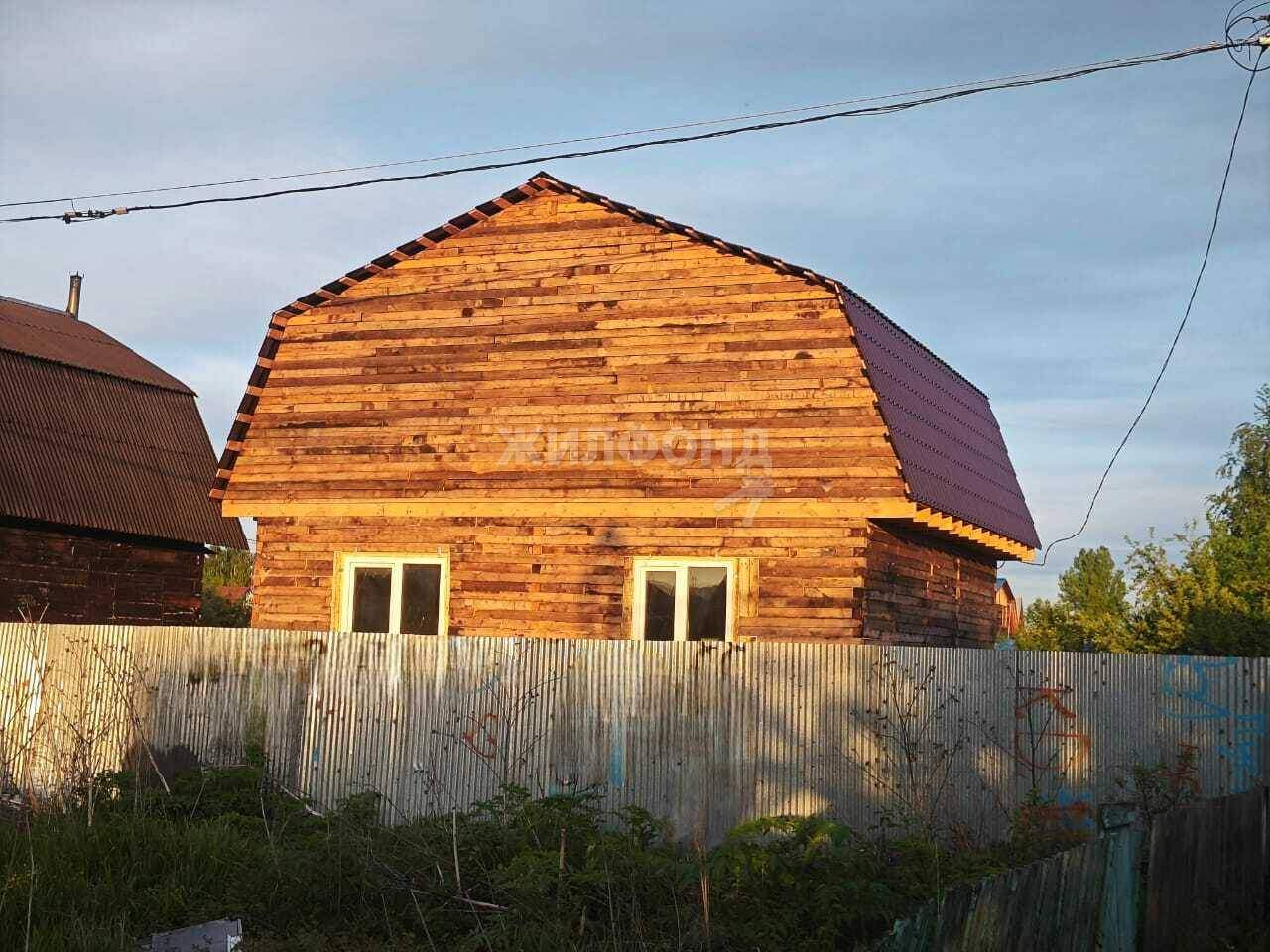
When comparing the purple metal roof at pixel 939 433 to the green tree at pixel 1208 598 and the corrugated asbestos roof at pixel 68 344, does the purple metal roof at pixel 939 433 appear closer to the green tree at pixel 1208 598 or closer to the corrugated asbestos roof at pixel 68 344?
the green tree at pixel 1208 598

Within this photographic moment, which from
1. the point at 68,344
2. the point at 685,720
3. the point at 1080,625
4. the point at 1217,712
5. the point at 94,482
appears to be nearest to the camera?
the point at 1217,712

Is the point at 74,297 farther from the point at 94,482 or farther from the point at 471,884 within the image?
the point at 471,884

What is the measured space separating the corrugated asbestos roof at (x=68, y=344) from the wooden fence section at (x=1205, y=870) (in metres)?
23.7

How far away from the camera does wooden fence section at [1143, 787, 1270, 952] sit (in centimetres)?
789

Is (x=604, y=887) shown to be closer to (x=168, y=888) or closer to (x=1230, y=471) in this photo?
(x=168, y=888)

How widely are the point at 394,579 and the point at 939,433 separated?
7.33 meters

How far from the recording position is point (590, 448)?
16594 millimetres

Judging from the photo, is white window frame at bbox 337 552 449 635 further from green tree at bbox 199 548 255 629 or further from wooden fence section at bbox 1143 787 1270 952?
wooden fence section at bbox 1143 787 1270 952

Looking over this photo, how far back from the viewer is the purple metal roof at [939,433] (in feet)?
52.4

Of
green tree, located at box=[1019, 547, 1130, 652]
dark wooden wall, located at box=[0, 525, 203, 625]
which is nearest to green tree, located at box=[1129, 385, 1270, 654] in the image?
green tree, located at box=[1019, 547, 1130, 652]

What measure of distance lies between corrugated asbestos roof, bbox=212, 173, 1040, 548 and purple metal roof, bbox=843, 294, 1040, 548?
27 mm

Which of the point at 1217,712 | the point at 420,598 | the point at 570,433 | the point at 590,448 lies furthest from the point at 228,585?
the point at 1217,712

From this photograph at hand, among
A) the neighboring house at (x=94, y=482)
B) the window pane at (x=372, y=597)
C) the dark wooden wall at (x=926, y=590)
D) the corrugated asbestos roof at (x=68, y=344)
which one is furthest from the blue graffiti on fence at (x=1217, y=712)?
the corrugated asbestos roof at (x=68, y=344)

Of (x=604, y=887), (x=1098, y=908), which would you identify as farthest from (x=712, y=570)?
(x=1098, y=908)
